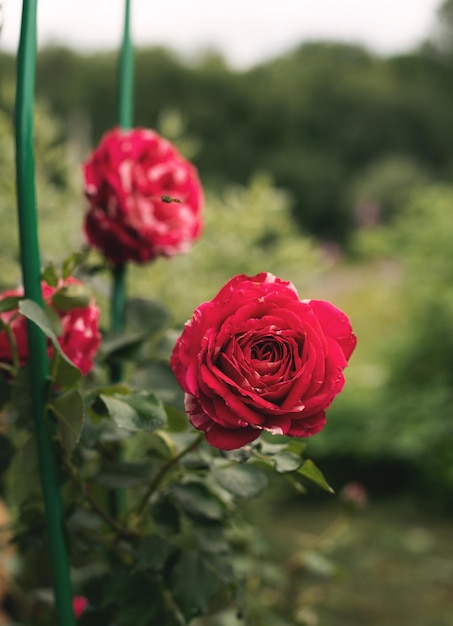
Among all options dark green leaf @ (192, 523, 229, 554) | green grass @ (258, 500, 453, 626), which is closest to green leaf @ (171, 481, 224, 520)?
dark green leaf @ (192, 523, 229, 554)

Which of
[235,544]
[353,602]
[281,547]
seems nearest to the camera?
[235,544]

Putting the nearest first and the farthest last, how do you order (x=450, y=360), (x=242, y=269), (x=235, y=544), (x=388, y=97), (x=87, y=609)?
(x=87, y=609), (x=235, y=544), (x=242, y=269), (x=450, y=360), (x=388, y=97)

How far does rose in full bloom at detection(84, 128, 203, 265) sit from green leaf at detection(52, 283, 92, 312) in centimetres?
14

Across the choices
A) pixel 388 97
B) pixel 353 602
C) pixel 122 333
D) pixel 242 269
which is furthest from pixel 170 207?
pixel 388 97

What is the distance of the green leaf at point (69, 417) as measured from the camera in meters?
0.43

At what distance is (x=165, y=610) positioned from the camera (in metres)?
0.55

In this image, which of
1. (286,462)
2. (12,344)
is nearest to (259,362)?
(286,462)

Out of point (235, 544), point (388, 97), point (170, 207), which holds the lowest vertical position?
point (235, 544)

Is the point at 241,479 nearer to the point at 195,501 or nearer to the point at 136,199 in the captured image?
the point at 195,501

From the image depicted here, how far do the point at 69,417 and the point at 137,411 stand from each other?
0.04 metres

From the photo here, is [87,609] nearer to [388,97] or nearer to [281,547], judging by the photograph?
[281,547]

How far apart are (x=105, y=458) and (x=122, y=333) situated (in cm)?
11

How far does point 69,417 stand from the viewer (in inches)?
17.5

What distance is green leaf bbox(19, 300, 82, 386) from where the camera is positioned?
432mm
